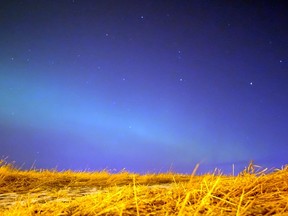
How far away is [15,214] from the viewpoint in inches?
149

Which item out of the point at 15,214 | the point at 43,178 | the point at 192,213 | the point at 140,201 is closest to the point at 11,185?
the point at 43,178

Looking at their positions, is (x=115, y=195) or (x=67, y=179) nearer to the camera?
(x=115, y=195)

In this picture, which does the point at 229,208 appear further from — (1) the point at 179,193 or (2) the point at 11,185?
(2) the point at 11,185

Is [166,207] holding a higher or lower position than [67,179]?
lower

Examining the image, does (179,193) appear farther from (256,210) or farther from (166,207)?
(256,210)

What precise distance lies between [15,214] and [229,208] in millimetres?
2064

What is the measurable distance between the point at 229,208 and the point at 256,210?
22 centimetres

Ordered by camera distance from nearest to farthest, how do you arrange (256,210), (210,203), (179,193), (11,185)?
1. (256,210)
2. (210,203)
3. (179,193)
4. (11,185)

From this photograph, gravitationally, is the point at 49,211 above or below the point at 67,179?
below

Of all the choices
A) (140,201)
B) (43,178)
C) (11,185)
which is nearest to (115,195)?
(140,201)

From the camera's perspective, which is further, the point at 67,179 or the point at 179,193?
the point at 67,179

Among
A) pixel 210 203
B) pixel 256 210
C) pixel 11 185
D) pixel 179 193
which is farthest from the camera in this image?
pixel 11 185

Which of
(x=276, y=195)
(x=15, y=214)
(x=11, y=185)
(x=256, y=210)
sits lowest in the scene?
(x=15, y=214)

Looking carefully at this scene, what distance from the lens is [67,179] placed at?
401 inches
